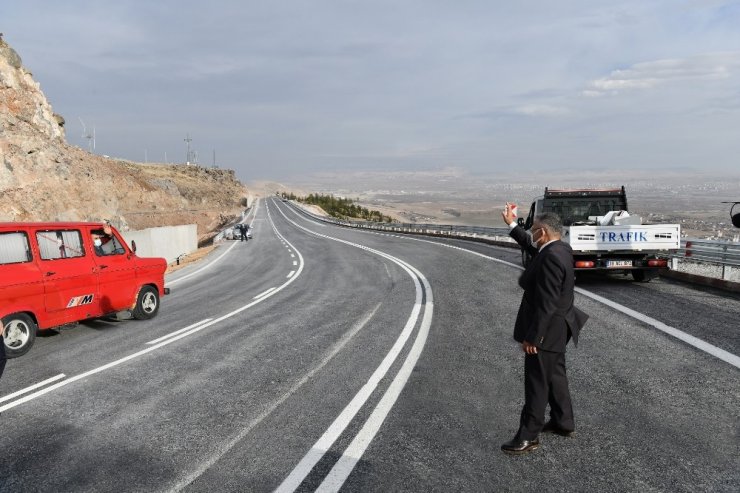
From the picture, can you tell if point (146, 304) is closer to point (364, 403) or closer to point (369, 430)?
point (364, 403)

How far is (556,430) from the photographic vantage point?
4.50 metres

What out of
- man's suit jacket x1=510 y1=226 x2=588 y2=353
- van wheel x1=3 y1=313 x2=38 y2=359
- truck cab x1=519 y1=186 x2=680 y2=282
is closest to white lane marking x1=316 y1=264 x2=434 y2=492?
man's suit jacket x1=510 y1=226 x2=588 y2=353

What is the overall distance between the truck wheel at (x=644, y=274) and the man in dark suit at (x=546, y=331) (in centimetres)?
955

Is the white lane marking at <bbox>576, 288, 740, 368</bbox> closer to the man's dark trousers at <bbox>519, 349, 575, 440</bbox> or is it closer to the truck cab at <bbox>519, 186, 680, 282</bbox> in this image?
the truck cab at <bbox>519, 186, 680, 282</bbox>

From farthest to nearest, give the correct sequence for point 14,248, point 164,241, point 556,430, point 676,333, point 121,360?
point 164,241, point 14,248, point 676,333, point 121,360, point 556,430

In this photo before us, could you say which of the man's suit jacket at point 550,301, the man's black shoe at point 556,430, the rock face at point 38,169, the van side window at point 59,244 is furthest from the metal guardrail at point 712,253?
the rock face at point 38,169

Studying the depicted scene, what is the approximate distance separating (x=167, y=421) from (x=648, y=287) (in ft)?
37.2

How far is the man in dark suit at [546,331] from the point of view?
4.15 meters

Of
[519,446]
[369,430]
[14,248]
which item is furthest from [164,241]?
[519,446]

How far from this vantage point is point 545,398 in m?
4.23

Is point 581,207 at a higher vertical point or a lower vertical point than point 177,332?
higher

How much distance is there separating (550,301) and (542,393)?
0.80 metres

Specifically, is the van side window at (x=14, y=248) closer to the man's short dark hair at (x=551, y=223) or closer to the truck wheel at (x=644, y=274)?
the man's short dark hair at (x=551, y=223)

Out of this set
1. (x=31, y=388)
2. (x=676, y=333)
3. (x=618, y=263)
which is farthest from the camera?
(x=618, y=263)
